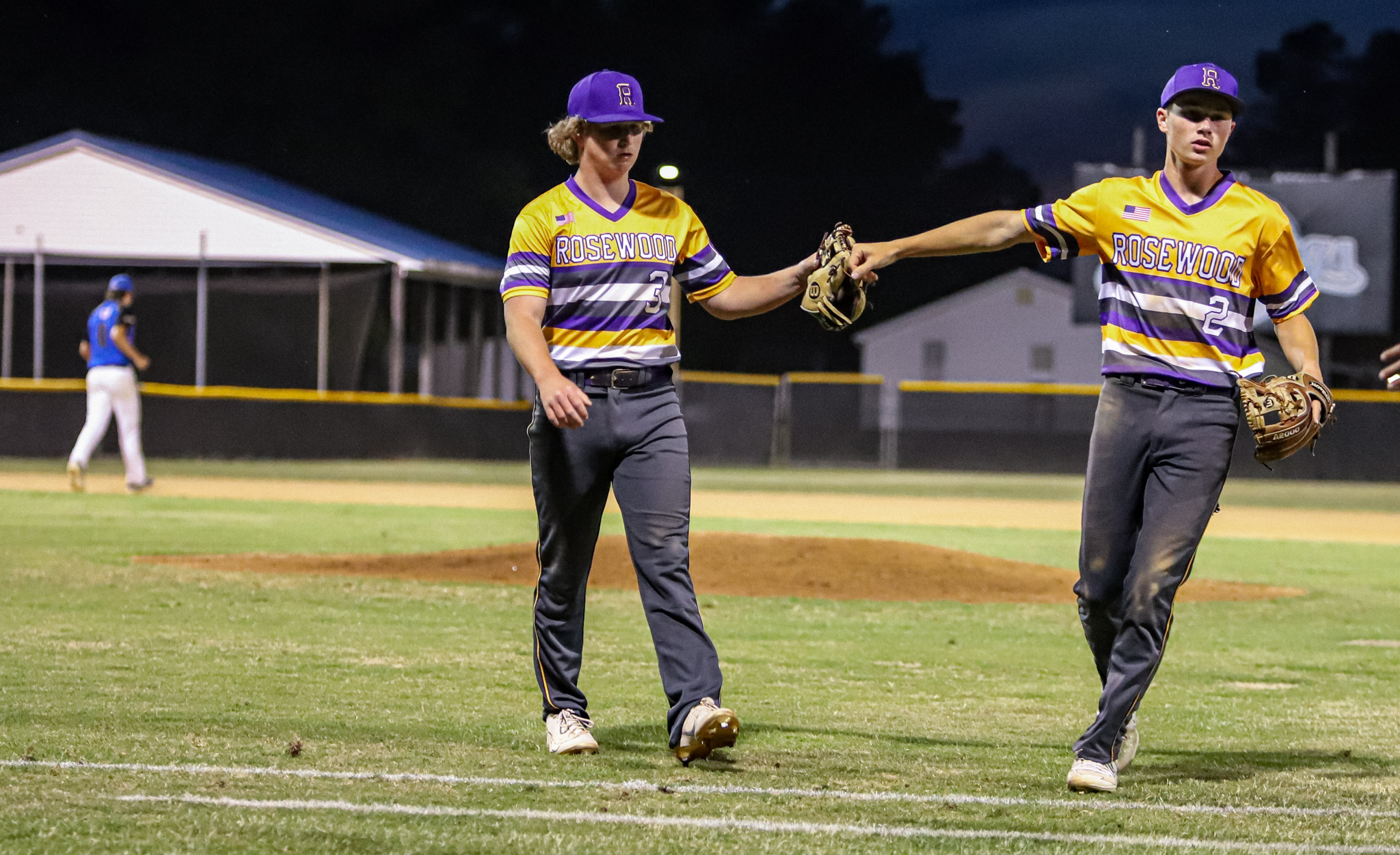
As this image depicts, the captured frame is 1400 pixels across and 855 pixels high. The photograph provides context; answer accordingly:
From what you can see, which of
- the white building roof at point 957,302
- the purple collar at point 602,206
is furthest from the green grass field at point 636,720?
the white building roof at point 957,302

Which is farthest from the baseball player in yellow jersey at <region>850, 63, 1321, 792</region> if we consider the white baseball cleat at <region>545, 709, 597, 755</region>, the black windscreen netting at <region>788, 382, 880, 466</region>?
the black windscreen netting at <region>788, 382, 880, 466</region>

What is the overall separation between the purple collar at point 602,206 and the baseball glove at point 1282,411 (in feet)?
6.56

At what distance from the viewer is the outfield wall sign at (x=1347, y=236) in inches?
1266

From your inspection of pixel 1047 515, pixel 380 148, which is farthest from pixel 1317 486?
pixel 380 148

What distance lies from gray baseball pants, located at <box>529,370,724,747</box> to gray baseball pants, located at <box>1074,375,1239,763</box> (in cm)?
124

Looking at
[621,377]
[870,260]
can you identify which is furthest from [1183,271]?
[621,377]

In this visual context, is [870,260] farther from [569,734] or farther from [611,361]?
[569,734]

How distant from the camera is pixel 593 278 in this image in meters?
5.35

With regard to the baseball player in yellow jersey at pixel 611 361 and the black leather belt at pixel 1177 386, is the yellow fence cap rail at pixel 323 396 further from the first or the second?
the black leather belt at pixel 1177 386

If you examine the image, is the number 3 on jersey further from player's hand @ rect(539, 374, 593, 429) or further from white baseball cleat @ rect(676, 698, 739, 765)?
white baseball cleat @ rect(676, 698, 739, 765)

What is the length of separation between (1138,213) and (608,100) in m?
1.70

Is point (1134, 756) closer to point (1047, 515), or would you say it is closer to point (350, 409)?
point (1047, 515)

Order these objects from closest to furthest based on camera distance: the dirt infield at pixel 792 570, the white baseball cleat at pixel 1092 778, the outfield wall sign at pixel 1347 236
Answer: the white baseball cleat at pixel 1092 778 → the dirt infield at pixel 792 570 → the outfield wall sign at pixel 1347 236

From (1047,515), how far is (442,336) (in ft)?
53.7
